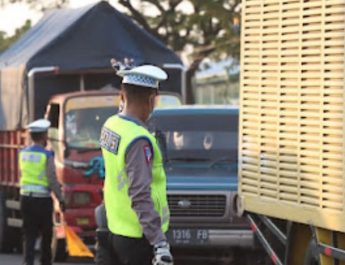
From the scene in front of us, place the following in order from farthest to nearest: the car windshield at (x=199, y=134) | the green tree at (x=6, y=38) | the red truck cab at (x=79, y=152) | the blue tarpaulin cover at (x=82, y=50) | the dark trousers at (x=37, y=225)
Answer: the green tree at (x=6, y=38)
the blue tarpaulin cover at (x=82, y=50)
the red truck cab at (x=79, y=152)
the car windshield at (x=199, y=134)
the dark trousers at (x=37, y=225)

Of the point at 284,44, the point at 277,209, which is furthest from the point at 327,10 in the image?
the point at 277,209

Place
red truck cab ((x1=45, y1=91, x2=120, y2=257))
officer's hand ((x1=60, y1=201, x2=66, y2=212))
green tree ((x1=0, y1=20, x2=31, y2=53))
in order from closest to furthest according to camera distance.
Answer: officer's hand ((x1=60, y1=201, x2=66, y2=212))
red truck cab ((x1=45, y1=91, x2=120, y2=257))
green tree ((x1=0, y1=20, x2=31, y2=53))

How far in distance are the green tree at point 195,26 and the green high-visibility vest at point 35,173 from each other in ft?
58.5

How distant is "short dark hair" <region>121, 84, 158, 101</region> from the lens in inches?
294

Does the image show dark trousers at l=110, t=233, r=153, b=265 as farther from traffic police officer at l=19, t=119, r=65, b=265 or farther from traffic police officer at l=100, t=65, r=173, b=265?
traffic police officer at l=19, t=119, r=65, b=265

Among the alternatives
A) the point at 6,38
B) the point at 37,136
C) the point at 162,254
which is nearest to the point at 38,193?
the point at 37,136

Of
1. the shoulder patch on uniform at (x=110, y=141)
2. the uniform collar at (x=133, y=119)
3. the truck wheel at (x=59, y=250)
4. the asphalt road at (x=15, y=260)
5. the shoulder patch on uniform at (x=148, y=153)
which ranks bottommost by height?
the asphalt road at (x=15, y=260)

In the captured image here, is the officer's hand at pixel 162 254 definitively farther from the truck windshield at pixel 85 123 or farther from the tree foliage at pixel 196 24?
the tree foliage at pixel 196 24

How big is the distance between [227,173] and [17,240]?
6.28 metres

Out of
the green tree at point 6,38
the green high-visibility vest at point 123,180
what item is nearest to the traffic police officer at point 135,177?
the green high-visibility vest at point 123,180

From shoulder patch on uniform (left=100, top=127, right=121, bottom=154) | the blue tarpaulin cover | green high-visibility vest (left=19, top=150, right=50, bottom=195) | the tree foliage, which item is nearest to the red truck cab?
the blue tarpaulin cover

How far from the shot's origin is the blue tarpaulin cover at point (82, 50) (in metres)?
19.6

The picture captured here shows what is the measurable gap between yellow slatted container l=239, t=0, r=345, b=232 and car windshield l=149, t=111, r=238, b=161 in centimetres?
415

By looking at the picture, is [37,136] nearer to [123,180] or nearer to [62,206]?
[62,206]
